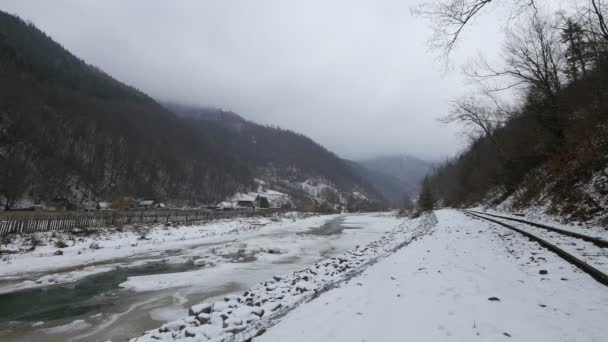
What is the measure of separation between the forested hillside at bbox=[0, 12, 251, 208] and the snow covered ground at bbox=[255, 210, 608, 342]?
71.4 meters

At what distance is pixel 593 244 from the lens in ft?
25.1

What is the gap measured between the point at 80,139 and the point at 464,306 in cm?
12131

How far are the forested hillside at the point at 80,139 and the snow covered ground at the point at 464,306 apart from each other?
7137 centimetres

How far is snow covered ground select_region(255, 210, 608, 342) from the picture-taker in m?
3.56

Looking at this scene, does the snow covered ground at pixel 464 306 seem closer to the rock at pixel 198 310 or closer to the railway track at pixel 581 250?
the railway track at pixel 581 250

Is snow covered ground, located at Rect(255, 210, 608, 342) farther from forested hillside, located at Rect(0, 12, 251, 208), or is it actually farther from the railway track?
forested hillside, located at Rect(0, 12, 251, 208)

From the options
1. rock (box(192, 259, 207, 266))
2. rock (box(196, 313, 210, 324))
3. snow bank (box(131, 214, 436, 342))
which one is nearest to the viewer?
snow bank (box(131, 214, 436, 342))

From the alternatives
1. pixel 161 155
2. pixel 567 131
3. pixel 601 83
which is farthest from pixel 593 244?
pixel 161 155

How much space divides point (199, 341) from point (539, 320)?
5.43m

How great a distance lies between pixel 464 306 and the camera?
4.50 metres

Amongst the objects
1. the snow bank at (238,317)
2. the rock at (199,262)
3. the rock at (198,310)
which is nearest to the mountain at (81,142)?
the rock at (199,262)

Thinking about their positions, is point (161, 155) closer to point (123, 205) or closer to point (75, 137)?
point (75, 137)

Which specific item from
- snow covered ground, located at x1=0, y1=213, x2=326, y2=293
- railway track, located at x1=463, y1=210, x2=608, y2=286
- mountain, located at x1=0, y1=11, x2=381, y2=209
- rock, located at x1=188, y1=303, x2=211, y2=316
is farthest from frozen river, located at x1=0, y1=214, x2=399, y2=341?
mountain, located at x1=0, y1=11, x2=381, y2=209

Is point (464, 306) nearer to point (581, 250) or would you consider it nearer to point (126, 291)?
point (581, 250)
